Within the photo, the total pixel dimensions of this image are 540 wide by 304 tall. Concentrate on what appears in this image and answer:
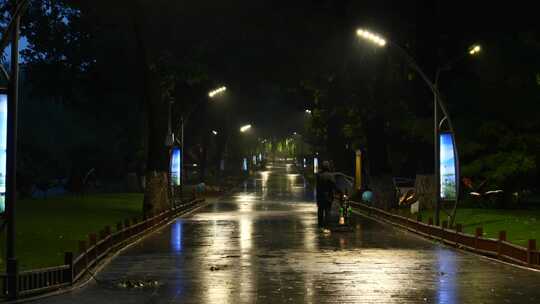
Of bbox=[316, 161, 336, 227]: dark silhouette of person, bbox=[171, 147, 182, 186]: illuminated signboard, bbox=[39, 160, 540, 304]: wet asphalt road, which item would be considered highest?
bbox=[171, 147, 182, 186]: illuminated signboard

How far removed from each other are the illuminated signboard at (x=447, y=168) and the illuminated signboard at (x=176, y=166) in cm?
2097

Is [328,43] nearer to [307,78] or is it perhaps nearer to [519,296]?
[307,78]

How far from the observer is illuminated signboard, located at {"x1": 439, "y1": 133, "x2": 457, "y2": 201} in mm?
31547

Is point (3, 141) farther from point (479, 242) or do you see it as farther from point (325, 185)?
point (325, 185)

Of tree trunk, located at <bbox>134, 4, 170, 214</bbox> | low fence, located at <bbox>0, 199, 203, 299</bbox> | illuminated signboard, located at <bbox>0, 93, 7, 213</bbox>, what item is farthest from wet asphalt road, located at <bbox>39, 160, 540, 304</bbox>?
tree trunk, located at <bbox>134, 4, 170, 214</bbox>

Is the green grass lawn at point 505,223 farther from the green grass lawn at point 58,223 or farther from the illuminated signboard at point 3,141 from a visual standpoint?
the illuminated signboard at point 3,141

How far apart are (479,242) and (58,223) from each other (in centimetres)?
1555

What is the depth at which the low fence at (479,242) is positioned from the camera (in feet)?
64.0

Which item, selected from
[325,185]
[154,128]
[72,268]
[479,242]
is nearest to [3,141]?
[72,268]

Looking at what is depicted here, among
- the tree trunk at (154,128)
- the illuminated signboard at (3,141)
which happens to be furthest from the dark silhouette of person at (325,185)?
the illuminated signboard at (3,141)

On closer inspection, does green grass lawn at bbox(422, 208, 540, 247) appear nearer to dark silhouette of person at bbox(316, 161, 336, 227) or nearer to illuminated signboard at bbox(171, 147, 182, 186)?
dark silhouette of person at bbox(316, 161, 336, 227)

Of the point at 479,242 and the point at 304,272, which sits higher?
the point at 479,242

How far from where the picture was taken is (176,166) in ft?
169

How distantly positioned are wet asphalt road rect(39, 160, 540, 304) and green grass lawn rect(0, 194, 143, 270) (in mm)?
1894
